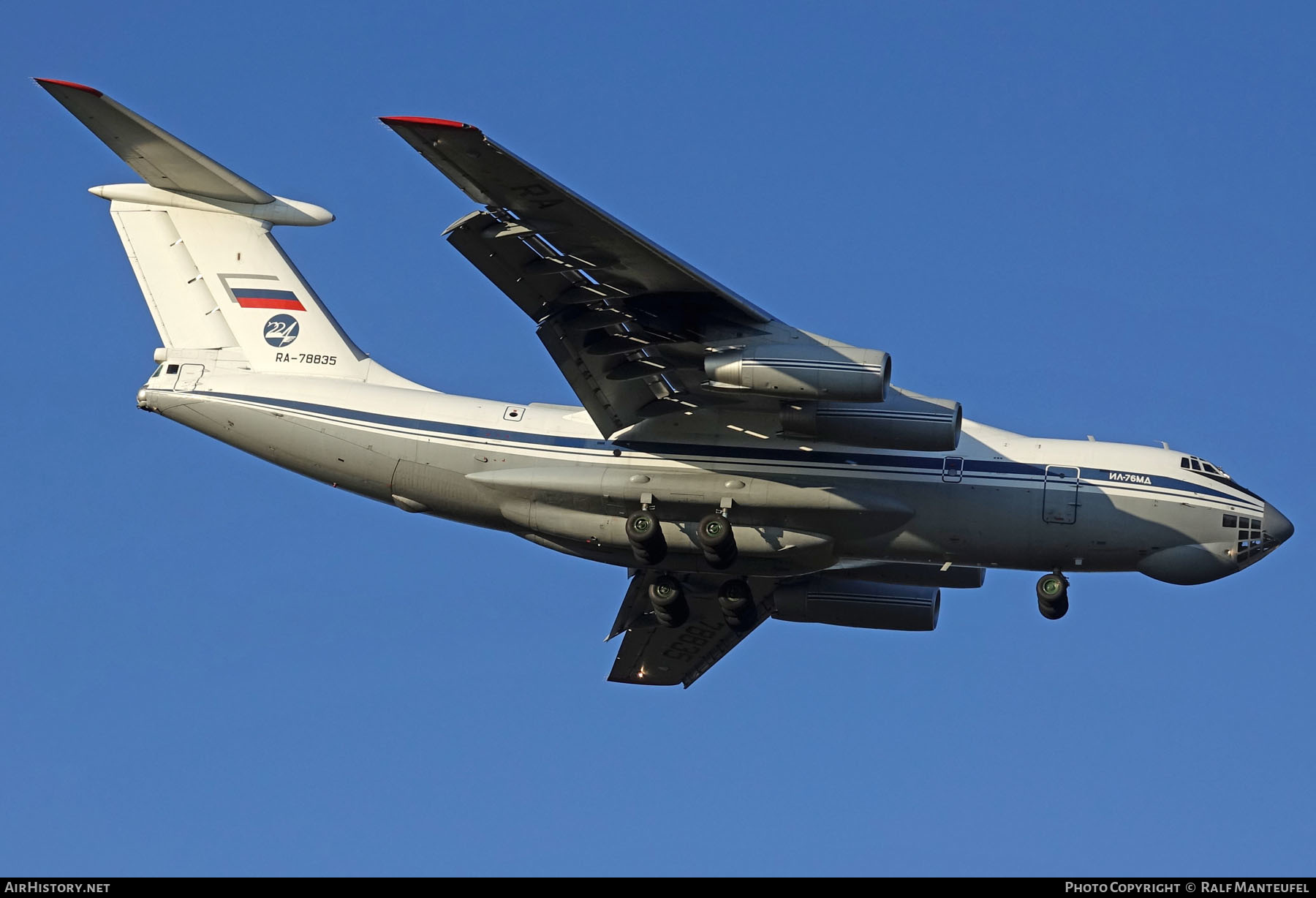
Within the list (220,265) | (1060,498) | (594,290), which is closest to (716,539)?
(594,290)

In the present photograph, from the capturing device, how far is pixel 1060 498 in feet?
48.0

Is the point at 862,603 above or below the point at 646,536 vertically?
above

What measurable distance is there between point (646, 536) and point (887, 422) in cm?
224

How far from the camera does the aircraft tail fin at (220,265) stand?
16281 mm

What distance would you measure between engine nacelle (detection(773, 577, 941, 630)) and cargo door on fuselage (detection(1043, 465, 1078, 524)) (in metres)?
2.25

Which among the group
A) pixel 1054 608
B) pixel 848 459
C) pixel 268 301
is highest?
pixel 268 301

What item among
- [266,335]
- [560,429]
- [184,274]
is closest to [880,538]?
[560,429]

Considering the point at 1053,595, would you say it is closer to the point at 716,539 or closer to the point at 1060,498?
the point at 1060,498

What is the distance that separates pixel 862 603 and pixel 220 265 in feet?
21.9

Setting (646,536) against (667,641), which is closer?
(646,536)

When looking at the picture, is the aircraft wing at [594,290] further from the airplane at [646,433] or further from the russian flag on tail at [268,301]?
the russian flag on tail at [268,301]

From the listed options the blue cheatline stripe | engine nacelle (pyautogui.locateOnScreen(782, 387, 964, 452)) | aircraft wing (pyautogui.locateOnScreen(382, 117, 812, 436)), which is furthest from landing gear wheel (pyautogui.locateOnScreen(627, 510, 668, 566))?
engine nacelle (pyautogui.locateOnScreen(782, 387, 964, 452))

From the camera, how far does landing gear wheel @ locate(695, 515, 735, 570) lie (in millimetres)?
14773

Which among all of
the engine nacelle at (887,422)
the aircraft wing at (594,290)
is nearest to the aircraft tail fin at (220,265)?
the aircraft wing at (594,290)
